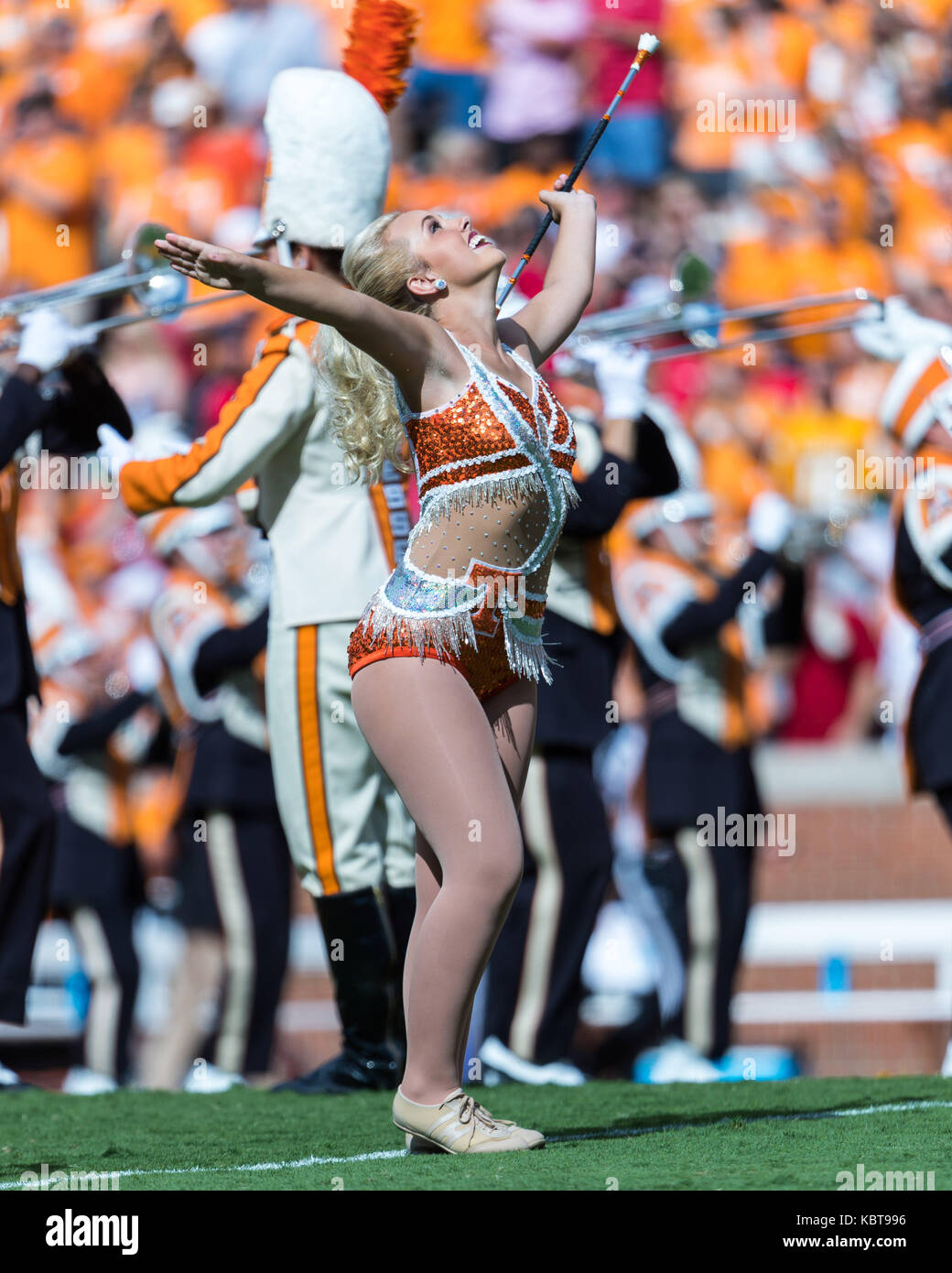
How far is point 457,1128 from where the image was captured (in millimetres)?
3873

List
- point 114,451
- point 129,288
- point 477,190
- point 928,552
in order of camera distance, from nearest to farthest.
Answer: point 114,451 → point 928,552 → point 129,288 → point 477,190

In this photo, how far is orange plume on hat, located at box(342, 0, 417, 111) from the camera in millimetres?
5543

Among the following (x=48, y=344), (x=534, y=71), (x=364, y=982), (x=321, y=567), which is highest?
(x=534, y=71)

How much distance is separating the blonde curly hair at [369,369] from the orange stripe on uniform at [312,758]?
861 mm

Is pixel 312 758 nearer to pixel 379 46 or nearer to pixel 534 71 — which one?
pixel 379 46

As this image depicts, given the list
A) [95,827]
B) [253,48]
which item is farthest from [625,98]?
[95,827]

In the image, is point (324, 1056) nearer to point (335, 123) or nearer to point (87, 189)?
point (335, 123)

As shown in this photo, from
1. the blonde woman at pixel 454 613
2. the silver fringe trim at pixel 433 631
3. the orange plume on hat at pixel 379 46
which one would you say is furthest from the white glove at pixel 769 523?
the silver fringe trim at pixel 433 631

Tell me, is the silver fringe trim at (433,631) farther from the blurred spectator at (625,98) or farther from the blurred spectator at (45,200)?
the blurred spectator at (625,98)

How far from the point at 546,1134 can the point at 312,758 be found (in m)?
1.13

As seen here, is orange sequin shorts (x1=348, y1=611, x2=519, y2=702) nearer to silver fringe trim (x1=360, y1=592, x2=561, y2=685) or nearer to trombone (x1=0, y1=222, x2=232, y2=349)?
silver fringe trim (x1=360, y1=592, x2=561, y2=685)

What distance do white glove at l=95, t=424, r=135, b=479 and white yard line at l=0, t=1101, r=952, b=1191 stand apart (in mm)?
1887

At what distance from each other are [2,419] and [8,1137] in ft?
6.48

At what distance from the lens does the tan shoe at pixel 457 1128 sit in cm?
387
